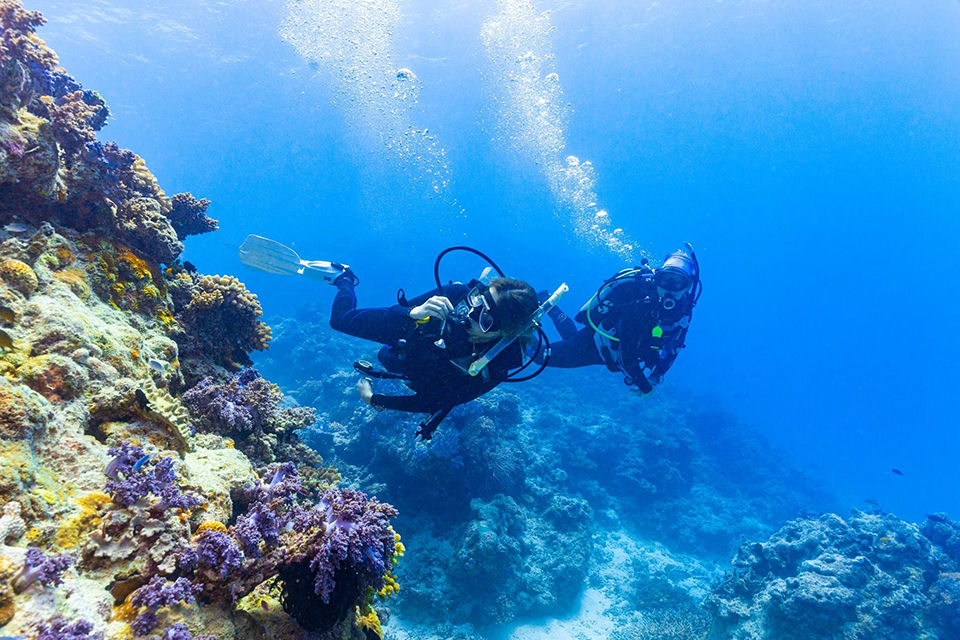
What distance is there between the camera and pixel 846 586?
8578 millimetres

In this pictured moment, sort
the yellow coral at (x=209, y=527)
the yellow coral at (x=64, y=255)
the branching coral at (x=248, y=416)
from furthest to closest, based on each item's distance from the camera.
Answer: the branching coral at (x=248, y=416) → the yellow coral at (x=64, y=255) → the yellow coral at (x=209, y=527)

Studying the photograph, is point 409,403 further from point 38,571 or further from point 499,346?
point 38,571

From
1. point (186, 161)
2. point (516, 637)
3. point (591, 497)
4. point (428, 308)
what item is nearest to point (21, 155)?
point (428, 308)

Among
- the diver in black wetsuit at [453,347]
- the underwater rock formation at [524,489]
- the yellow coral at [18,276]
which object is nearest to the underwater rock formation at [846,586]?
the underwater rock formation at [524,489]

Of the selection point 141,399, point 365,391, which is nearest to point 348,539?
point 141,399

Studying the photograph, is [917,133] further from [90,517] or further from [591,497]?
[90,517]

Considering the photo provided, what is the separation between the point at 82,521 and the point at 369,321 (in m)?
4.00

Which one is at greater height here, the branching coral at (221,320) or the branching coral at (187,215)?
the branching coral at (187,215)

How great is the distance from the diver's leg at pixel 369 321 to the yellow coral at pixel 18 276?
3266mm

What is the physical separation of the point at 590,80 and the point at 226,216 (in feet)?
402

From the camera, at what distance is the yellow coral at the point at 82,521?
2.03 metres

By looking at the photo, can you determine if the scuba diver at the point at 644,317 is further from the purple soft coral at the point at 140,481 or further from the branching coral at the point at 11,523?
the branching coral at the point at 11,523

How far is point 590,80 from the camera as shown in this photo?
53812mm

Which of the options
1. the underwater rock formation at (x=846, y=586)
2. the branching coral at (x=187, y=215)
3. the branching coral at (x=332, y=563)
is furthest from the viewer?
the underwater rock formation at (x=846, y=586)
